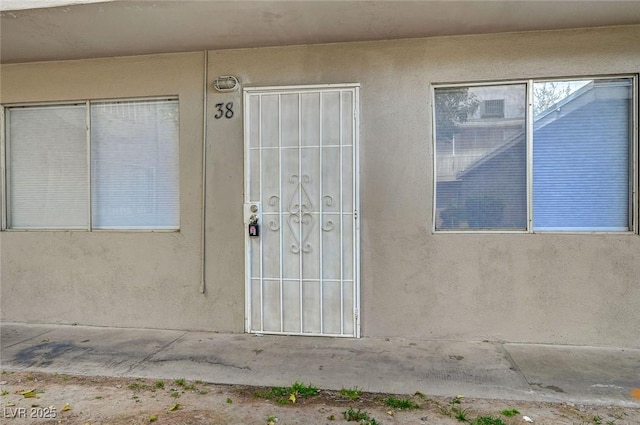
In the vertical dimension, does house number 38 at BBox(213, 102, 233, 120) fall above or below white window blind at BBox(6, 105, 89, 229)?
above

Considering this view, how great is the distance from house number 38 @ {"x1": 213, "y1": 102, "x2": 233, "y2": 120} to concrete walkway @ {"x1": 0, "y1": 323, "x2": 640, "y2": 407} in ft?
7.92

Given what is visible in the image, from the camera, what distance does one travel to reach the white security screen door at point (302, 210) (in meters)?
4.07

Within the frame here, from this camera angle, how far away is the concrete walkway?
306 cm

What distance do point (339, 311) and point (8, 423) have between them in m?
2.78

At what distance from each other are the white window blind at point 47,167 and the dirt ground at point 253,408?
2.20 m

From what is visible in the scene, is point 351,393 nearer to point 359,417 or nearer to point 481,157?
point 359,417

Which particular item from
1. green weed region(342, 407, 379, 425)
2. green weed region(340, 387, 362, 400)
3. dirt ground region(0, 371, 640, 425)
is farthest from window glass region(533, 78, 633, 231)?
green weed region(342, 407, 379, 425)

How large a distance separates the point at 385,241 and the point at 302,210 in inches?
37.0

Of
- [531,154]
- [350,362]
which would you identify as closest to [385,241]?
[350,362]

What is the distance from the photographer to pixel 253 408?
2756mm

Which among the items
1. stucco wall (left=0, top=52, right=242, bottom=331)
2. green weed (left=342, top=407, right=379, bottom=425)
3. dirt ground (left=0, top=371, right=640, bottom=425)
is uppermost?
stucco wall (left=0, top=52, right=242, bottom=331)

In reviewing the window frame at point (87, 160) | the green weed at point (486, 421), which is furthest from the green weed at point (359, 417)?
the window frame at point (87, 160)

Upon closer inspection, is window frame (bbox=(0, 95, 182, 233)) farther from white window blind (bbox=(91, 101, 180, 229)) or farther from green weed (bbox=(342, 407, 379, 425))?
green weed (bbox=(342, 407, 379, 425))

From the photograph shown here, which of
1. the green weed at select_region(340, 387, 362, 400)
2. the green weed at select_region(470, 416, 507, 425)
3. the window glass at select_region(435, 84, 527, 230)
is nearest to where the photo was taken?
the green weed at select_region(470, 416, 507, 425)
